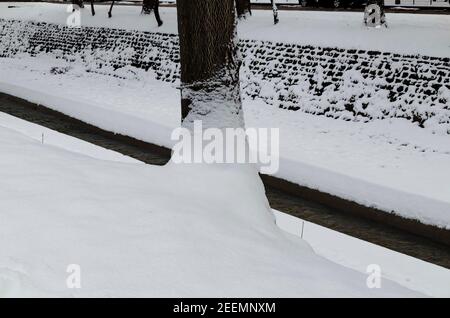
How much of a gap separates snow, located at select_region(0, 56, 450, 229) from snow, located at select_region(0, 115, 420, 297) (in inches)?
133

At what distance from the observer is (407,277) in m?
6.39

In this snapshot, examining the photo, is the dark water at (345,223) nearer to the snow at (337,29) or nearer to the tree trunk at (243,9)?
the snow at (337,29)

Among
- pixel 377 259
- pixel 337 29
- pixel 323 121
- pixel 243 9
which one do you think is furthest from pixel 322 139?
pixel 243 9

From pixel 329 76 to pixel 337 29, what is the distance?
178 cm

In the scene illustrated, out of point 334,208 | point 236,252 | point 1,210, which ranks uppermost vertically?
point 1,210

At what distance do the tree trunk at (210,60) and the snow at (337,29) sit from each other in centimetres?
730

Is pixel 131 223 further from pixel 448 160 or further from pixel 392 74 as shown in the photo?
pixel 392 74

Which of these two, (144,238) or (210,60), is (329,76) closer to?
(210,60)

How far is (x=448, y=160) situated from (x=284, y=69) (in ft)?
19.2

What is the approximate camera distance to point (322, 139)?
11828 millimetres

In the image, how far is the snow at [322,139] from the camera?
8555mm

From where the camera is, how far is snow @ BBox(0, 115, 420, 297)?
3.51 m

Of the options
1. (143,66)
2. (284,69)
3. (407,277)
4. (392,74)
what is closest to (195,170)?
(407,277)

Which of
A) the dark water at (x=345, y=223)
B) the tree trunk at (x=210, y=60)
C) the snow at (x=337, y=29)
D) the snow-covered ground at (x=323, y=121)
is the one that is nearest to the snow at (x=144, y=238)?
the tree trunk at (x=210, y=60)
